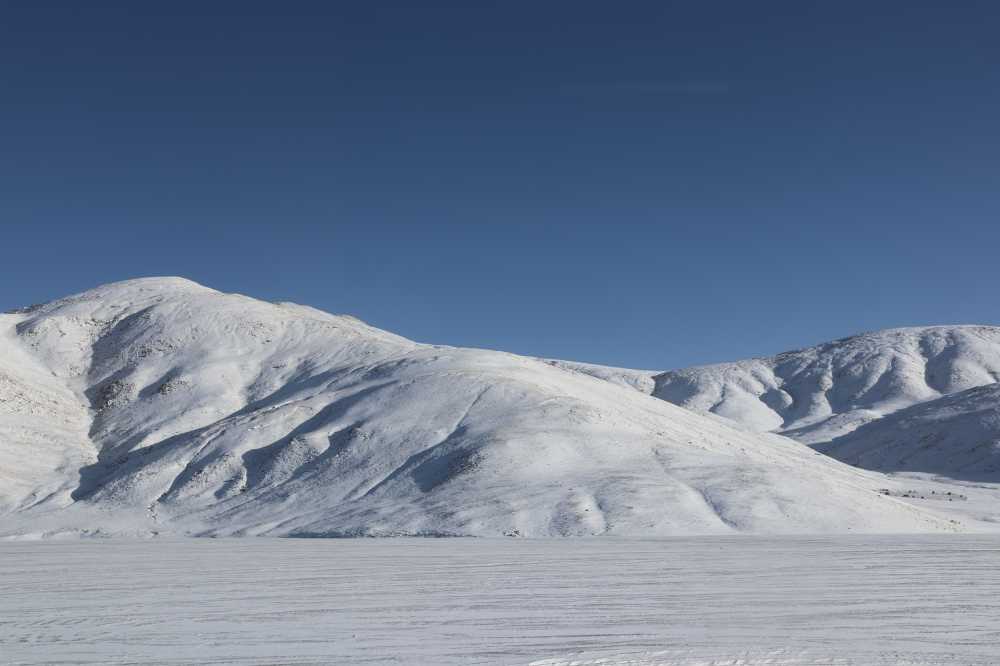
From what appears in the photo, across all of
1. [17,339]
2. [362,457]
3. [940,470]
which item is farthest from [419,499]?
[940,470]

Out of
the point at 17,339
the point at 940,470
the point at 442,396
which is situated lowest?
the point at 940,470

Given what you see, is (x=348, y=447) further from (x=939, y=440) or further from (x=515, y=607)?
(x=939, y=440)

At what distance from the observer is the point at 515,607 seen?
1892 centimetres

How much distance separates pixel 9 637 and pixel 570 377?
200 ft

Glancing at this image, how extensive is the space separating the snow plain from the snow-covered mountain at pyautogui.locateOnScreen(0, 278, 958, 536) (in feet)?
42.4

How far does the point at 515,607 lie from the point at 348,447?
1561 inches

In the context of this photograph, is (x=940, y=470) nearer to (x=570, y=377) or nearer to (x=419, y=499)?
(x=570, y=377)

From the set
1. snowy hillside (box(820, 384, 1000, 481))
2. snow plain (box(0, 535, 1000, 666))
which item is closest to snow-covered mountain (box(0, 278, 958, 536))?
snow plain (box(0, 535, 1000, 666))

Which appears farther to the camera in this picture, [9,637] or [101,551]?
[101,551]

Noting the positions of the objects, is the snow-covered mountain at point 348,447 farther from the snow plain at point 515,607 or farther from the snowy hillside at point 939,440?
the snowy hillside at point 939,440

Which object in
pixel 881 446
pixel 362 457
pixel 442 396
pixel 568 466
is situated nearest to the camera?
pixel 568 466

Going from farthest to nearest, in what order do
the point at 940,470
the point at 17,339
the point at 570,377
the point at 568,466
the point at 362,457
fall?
1. the point at 940,470
2. the point at 17,339
3. the point at 570,377
4. the point at 362,457
5. the point at 568,466

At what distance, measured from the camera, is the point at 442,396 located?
63.8 meters

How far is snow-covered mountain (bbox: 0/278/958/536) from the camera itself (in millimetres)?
45406
